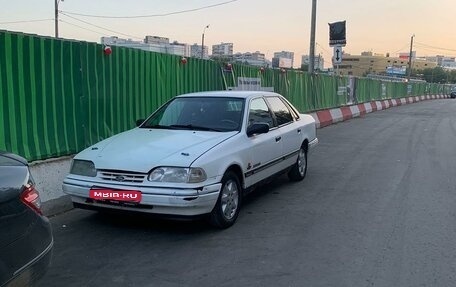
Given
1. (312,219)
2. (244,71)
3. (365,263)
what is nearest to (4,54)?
(312,219)

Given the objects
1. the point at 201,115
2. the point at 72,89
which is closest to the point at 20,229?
the point at 201,115

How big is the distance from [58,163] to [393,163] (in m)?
6.73

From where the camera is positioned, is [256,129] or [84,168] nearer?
[84,168]

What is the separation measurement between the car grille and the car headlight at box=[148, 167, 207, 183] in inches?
4.3

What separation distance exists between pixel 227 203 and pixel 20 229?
2.95 meters

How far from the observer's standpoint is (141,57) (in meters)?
8.42

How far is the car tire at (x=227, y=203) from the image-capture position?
537cm

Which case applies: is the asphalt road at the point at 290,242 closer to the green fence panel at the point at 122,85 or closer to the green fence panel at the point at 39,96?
the green fence panel at the point at 39,96

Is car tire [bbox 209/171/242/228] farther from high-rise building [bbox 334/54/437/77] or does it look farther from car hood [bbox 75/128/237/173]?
high-rise building [bbox 334/54/437/77]

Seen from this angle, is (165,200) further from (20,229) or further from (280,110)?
(280,110)

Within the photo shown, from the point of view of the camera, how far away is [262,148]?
6398mm

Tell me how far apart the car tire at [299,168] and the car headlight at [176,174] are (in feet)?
10.8

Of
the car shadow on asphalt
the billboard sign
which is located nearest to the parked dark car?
the car shadow on asphalt

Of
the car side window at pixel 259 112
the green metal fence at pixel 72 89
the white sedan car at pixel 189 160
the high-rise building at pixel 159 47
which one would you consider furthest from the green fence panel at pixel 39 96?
the car side window at pixel 259 112
